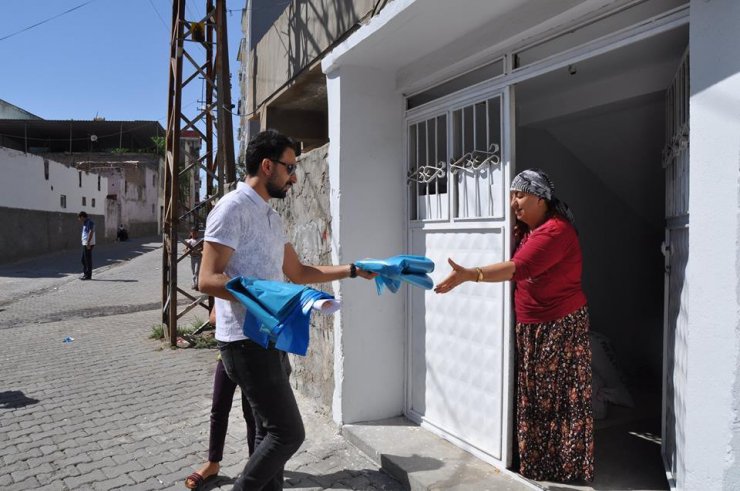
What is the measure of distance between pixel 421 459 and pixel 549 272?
1527 mm

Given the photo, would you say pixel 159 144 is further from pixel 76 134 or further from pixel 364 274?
pixel 364 274

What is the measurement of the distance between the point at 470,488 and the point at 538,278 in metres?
1.30

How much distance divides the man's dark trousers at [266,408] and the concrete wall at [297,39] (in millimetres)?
2945

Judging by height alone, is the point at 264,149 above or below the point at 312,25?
below

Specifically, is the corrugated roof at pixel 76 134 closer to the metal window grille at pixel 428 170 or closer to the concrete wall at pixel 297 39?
the concrete wall at pixel 297 39

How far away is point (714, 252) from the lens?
6.98 ft

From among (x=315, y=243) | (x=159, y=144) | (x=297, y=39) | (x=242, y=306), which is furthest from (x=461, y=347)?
(x=159, y=144)

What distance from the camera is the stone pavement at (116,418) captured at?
3.60 meters

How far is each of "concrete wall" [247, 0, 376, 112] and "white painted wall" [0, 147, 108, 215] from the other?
1604 centimetres

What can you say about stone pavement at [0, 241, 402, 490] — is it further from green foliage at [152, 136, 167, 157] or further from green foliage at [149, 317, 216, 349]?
green foliage at [152, 136, 167, 157]

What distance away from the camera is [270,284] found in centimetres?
229

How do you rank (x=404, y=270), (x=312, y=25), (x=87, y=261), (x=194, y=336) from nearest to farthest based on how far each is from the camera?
(x=404, y=270) < (x=312, y=25) < (x=194, y=336) < (x=87, y=261)

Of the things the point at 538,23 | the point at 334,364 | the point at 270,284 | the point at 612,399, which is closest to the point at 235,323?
the point at 270,284

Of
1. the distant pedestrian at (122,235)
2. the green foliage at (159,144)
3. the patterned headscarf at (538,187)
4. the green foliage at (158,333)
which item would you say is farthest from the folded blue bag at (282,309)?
the green foliage at (159,144)
